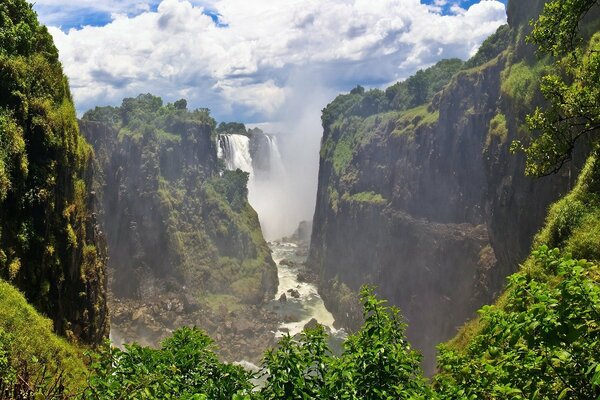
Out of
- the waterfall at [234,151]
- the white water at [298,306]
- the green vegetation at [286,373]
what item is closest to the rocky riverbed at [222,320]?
the white water at [298,306]

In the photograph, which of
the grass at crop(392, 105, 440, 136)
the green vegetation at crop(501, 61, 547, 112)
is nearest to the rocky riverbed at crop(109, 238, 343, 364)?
the grass at crop(392, 105, 440, 136)

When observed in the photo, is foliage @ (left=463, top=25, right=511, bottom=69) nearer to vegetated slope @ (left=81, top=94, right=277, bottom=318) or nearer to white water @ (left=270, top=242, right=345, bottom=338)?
white water @ (left=270, top=242, right=345, bottom=338)

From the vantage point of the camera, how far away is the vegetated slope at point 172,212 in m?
89.6

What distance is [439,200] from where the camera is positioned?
79.4 meters

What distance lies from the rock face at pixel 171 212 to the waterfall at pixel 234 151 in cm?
1395

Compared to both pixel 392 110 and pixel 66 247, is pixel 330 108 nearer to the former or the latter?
pixel 392 110

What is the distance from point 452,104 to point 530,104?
3126 centimetres

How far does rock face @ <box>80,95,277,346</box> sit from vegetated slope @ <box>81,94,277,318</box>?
200 millimetres

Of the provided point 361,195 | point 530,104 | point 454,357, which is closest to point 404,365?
point 454,357

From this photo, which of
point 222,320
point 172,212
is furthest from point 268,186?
point 222,320

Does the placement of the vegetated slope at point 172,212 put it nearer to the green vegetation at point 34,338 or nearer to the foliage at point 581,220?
the green vegetation at point 34,338

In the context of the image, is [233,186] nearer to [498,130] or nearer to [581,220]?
[498,130]

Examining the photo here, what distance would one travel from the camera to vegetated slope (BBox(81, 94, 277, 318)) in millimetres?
89625

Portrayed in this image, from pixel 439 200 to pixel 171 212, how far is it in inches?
2118
